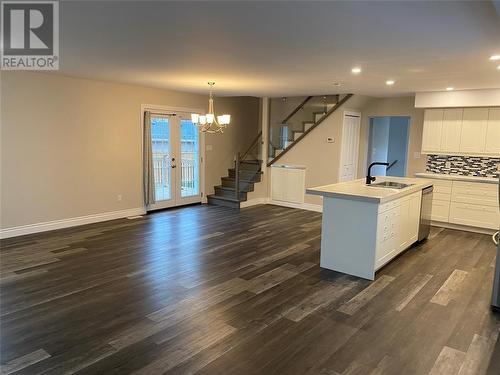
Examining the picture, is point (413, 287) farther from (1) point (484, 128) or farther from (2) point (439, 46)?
(1) point (484, 128)

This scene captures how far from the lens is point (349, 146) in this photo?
8047mm

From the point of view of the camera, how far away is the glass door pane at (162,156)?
24.3 feet

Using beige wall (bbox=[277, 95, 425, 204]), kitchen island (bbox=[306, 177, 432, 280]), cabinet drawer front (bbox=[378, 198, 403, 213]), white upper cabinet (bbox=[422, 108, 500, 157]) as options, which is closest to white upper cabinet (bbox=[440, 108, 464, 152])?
white upper cabinet (bbox=[422, 108, 500, 157])

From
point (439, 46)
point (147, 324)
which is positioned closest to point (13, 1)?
point (147, 324)

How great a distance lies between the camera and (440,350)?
2.83 m

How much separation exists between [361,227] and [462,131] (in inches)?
155

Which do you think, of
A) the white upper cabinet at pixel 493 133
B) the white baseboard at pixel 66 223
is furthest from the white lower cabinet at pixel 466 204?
the white baseboard at pixel 66 223

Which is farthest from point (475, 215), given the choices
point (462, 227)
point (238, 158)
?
point (238, 158)

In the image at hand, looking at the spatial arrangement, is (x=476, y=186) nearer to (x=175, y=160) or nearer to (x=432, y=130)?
(x=432, y=130)

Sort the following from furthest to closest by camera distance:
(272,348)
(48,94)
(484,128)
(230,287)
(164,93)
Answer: (164,93), (484,128), (48,94), (230,287), (272,348)

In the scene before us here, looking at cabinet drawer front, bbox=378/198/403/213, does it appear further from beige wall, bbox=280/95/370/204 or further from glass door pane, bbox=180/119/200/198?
glass door pane, bbox=180/119/200/198

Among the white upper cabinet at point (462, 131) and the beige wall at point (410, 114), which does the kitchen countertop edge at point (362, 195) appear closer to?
the white upper cabinet at point (462, 131)

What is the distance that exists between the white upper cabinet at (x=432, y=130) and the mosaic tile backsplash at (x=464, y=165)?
1.46 ft

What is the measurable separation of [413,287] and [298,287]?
1.30 metres
